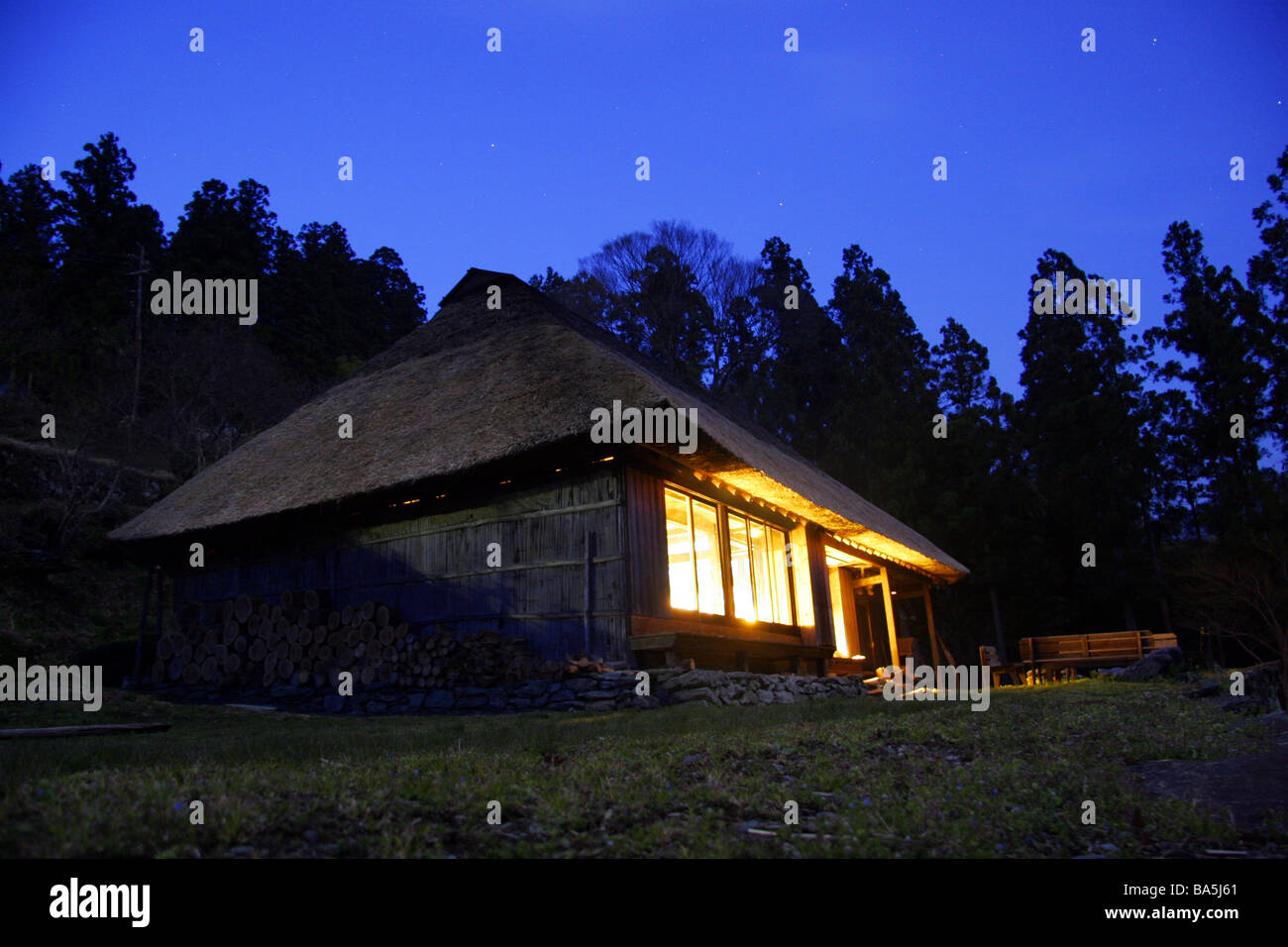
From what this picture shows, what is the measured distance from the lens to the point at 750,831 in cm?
359

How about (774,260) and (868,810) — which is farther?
(774,260)

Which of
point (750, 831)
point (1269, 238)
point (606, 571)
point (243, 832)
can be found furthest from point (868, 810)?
point (1269, 238)

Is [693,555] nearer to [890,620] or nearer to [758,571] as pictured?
[758,571]

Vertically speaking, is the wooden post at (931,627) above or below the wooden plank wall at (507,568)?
below

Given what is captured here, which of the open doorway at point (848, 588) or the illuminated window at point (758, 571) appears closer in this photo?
the illuminated window at point (758, 571)

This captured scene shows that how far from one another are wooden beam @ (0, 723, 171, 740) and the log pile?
440 centimetres

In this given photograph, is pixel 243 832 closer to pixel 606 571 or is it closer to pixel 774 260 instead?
pixel 606 571

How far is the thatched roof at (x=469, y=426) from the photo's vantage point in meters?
12.0

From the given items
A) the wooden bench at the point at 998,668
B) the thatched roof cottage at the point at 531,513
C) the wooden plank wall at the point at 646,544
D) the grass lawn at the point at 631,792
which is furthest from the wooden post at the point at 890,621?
the grass lawn at the point at 631,792

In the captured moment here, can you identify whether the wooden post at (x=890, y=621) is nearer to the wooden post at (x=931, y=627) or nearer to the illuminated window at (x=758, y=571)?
the wooden post at (x=931, y=627)

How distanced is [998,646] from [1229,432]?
38.2ft

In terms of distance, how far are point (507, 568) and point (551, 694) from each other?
2103 millimetres

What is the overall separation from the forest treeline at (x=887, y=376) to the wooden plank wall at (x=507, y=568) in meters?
15.3

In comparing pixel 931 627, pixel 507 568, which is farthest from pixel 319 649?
pixel 931 627
